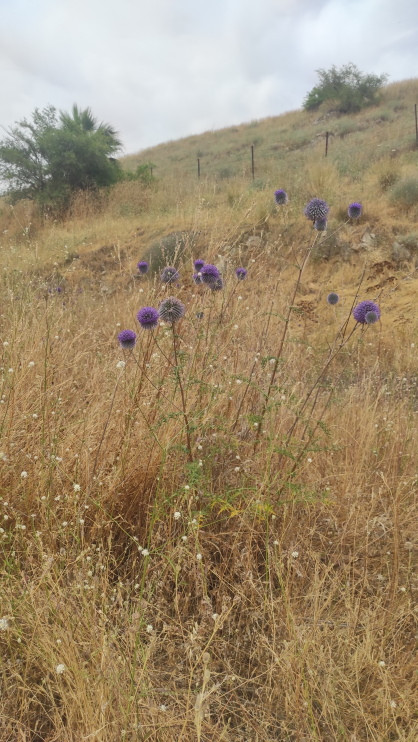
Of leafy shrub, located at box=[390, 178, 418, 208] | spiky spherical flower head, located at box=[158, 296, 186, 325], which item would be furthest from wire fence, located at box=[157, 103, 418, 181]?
spiky spherical flower head, located at box=[158, 296, 186, 325]

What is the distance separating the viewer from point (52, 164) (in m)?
13.2

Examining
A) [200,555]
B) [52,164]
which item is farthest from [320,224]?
[52,164]

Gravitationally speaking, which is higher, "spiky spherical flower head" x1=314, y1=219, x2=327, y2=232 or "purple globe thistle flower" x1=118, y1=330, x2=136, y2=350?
"spiky spherical flower head" x1=314, y1=219, x2=327, y2=232

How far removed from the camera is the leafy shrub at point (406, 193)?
26.3ft

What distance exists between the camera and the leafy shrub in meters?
8.01

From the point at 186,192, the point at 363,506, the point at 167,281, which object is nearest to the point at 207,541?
the point at 363,506

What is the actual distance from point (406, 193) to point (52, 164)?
32.9 ft

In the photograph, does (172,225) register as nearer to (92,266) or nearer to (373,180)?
(92,266)

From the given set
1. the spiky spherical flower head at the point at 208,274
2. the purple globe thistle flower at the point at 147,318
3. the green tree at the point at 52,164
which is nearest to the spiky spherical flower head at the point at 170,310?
the purple globe thistle flower at the point at 147,318

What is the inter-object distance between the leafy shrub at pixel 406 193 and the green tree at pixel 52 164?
8.84 m

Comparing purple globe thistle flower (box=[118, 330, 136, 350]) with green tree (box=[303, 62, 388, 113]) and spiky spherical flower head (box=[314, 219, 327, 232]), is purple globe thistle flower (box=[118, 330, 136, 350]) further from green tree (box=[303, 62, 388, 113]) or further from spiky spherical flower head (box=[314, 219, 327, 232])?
green tree (box=[303, 62, 388, 113])

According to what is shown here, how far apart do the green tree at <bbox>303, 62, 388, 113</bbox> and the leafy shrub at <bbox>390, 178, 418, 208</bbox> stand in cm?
1842

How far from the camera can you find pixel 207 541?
75.4 inches

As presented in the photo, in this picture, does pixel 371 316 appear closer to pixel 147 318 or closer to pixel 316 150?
pixel 147 318
